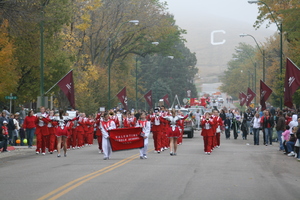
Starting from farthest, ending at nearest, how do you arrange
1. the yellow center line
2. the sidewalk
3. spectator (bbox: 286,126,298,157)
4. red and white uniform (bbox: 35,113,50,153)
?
the sidewalk, red and white uniform (bbox: 35,113,50,153), spectator (bbox: 286,126,298,157), the yellow center line

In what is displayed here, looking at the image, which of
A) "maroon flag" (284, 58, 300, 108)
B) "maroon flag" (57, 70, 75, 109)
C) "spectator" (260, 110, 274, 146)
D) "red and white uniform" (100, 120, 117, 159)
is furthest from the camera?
"maroon flag" (57, 70, 75, 109)

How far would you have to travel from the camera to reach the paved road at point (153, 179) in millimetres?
12367

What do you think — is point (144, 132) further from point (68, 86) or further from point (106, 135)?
point (68, 86)

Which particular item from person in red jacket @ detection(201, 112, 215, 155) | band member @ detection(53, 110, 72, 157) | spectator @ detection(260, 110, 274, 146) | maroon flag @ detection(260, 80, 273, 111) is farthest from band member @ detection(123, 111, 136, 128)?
maroon flag @ detection(260, 80, 273, 111)

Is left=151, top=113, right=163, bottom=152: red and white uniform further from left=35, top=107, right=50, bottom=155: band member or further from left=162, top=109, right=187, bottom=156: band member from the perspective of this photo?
left=35, top=107, right=50, bottom=155: band member

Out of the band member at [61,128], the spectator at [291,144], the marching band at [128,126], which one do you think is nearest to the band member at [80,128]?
the marching band at [128,126]

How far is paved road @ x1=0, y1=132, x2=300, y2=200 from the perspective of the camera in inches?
487

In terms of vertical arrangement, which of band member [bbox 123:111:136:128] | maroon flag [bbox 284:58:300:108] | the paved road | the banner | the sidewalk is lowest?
the paved road

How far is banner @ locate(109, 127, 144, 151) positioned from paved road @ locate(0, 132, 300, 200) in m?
0.70

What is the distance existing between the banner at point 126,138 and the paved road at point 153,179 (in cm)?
70

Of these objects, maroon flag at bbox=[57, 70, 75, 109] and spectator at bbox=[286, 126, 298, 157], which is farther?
maroon flag at bbox=[57, 70, 75, 109]

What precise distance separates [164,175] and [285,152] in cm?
1122

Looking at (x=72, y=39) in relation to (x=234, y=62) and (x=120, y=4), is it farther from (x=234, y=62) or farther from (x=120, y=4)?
(x=234, y=62)

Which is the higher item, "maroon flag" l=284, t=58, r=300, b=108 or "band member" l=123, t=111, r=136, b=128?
"maroon flag" l=284, t=58, r=300, b=108
